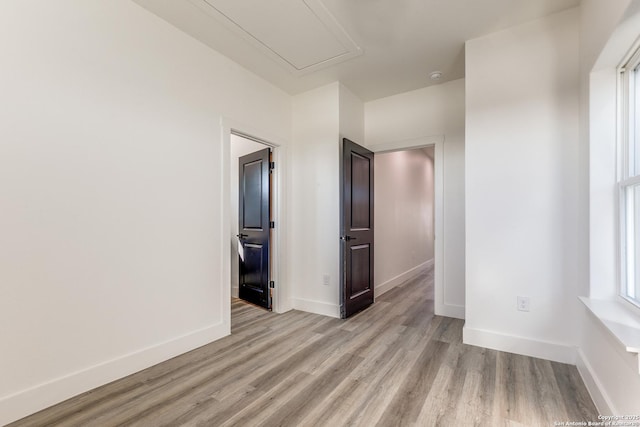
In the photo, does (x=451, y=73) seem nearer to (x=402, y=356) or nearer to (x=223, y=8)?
(x=223, y=8)

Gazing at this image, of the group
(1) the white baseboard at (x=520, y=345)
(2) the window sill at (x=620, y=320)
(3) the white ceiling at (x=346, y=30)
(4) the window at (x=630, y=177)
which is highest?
(3) the white ceiling at (x=346, y=30)

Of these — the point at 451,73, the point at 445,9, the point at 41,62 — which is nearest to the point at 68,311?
the point at 41,62

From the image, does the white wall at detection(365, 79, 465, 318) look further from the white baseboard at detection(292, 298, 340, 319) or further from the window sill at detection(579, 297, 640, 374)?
the window sill at detection(579, 297, 640, 374)

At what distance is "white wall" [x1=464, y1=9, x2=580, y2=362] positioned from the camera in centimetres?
223

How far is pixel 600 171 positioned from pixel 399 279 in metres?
3.42

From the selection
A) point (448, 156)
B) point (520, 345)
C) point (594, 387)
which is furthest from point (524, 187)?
point (594, 387)

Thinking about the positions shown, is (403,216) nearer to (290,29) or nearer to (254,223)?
(254,223)

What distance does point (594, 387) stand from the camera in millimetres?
1734

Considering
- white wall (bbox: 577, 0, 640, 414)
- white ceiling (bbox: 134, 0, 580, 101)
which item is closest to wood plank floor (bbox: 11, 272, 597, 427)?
white wall (bbox: 577, 0, 640, 414)

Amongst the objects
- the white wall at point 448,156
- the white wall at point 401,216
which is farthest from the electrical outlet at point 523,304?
the white wall at point 401,216

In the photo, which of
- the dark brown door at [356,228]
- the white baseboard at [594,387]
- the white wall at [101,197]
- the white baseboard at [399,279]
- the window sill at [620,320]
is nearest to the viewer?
the window sill at [620,320]

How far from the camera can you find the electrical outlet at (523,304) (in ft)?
7.68

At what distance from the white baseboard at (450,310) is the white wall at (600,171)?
48.5 inches

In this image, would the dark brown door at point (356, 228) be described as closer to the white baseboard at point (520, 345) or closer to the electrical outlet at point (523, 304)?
the white baseboard at point (520, 345)
